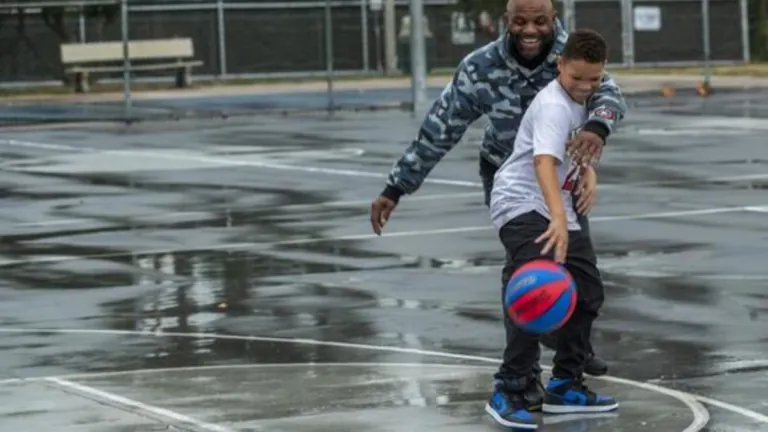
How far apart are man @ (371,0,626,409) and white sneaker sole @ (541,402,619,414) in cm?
5

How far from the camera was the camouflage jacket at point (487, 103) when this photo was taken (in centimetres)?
877

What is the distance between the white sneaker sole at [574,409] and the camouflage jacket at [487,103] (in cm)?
112

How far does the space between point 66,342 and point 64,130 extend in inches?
887

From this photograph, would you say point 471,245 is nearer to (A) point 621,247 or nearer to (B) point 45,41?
(A) point 621,247

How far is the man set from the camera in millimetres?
8516

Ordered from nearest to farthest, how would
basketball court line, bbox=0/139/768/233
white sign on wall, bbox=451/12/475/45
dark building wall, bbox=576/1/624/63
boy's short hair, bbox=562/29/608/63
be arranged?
1. boy's short hair, bbox=562/29/608/63
2. basketball court line, bbox=0/139/768/233
3. white sign on wall, bbox=451/12/475/45
4. dark building wall, bbox=576/1/624/63

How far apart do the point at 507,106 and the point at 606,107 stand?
516mm

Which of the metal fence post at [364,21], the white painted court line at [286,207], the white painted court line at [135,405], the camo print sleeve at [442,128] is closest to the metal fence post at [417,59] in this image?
the metal fence post at [364,21]

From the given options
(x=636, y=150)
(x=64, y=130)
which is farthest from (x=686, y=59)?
(x=636, y=150)

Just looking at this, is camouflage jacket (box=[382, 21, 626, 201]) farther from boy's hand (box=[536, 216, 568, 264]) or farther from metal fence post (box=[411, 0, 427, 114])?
metal fence post (box=[411, 0, 427, 114])

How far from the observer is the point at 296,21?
48781 millimetres

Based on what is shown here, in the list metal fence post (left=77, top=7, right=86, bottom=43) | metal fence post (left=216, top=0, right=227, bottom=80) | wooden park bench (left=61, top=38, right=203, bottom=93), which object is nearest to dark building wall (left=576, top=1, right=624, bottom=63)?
metal fence post (left=216, top=0, right=227, bottom=80)

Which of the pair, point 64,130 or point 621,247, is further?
point 64,130

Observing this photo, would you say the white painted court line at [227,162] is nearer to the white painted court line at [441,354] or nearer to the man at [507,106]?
the white painted court line at [441,354]
